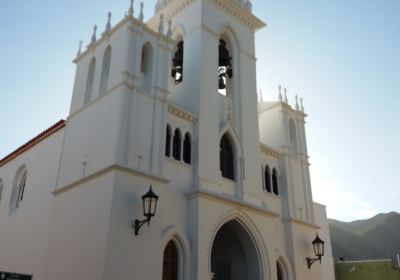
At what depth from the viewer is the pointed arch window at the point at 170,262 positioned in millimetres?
10667

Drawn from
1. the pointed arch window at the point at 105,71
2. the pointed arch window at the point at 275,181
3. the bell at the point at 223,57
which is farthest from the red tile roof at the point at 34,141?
the pointed arch window at the point at 275,181

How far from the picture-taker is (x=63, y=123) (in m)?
13.3

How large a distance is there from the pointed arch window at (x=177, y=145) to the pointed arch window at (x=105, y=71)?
2.43 m

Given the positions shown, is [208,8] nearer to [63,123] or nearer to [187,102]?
[187,102]

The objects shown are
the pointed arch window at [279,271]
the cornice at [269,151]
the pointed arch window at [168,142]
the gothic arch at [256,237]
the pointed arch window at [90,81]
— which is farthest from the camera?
the cornice at [269,151]

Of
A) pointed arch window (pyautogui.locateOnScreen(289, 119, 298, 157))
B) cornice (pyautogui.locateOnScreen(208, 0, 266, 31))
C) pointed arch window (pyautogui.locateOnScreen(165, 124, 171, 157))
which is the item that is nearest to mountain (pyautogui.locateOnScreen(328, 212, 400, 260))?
pointed arch window (pyautogui.locateOnScreen(289, 119, 298, 157))

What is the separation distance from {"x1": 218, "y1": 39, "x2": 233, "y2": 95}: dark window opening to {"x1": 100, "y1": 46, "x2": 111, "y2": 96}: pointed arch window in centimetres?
435

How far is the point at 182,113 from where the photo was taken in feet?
41.1

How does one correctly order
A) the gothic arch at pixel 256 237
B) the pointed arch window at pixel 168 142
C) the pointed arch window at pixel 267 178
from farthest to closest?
the pointed arch window at pixel 267 178 < the gothic arch at pixel 256 237 < the pointed arch window at pixel 168 142

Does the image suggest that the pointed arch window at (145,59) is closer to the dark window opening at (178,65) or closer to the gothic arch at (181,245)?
the dark window opening at (178,65)

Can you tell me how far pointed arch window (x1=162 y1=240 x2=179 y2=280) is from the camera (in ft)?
35.0

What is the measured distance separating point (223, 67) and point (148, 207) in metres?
7.49

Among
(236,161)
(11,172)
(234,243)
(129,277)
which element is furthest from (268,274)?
(11,172)

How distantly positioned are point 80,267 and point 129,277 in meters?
1.24
